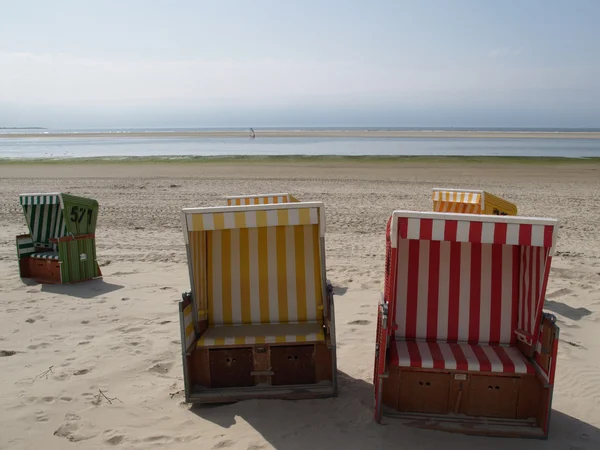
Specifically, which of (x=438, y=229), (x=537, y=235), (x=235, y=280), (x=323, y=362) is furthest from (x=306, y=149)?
(x=537, y=235)

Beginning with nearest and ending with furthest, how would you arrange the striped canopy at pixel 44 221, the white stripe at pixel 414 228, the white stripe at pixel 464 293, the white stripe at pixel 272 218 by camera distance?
1. the white stripe at pixel 414 228
2. the white stripe at pixel 272 218
3. the white stripe at pixel 464 293
4. the striped canopy at pixel 44 221

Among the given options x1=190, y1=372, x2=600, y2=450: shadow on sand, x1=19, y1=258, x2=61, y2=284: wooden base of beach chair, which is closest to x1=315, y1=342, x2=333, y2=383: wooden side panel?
x1=190, y1=372, x2=600, y2=450: shadow on sand

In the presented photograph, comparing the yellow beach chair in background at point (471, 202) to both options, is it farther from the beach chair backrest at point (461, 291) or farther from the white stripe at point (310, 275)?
the white stripe at point (310, 275)

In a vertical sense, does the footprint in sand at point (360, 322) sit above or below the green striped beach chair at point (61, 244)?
below

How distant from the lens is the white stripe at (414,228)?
4008 millimetres

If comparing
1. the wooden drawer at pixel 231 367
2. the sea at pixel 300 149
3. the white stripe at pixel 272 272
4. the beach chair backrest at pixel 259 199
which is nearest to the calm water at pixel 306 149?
the sea at pixel 300 149

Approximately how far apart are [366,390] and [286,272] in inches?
56.4

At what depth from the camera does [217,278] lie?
5.32 metres

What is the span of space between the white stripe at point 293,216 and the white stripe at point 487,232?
5.10 ft

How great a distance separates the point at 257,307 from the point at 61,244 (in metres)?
4.45

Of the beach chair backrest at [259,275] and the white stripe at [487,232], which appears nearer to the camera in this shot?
the white stripe at [487,232]

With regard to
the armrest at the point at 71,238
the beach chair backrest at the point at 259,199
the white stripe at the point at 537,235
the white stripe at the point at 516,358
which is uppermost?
the white stripe at the point at 537,235

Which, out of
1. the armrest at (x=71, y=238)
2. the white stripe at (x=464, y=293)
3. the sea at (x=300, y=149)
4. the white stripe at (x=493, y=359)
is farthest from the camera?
the sea at (x=300, y=149)

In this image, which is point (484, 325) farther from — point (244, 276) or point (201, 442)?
point (201, 442)
